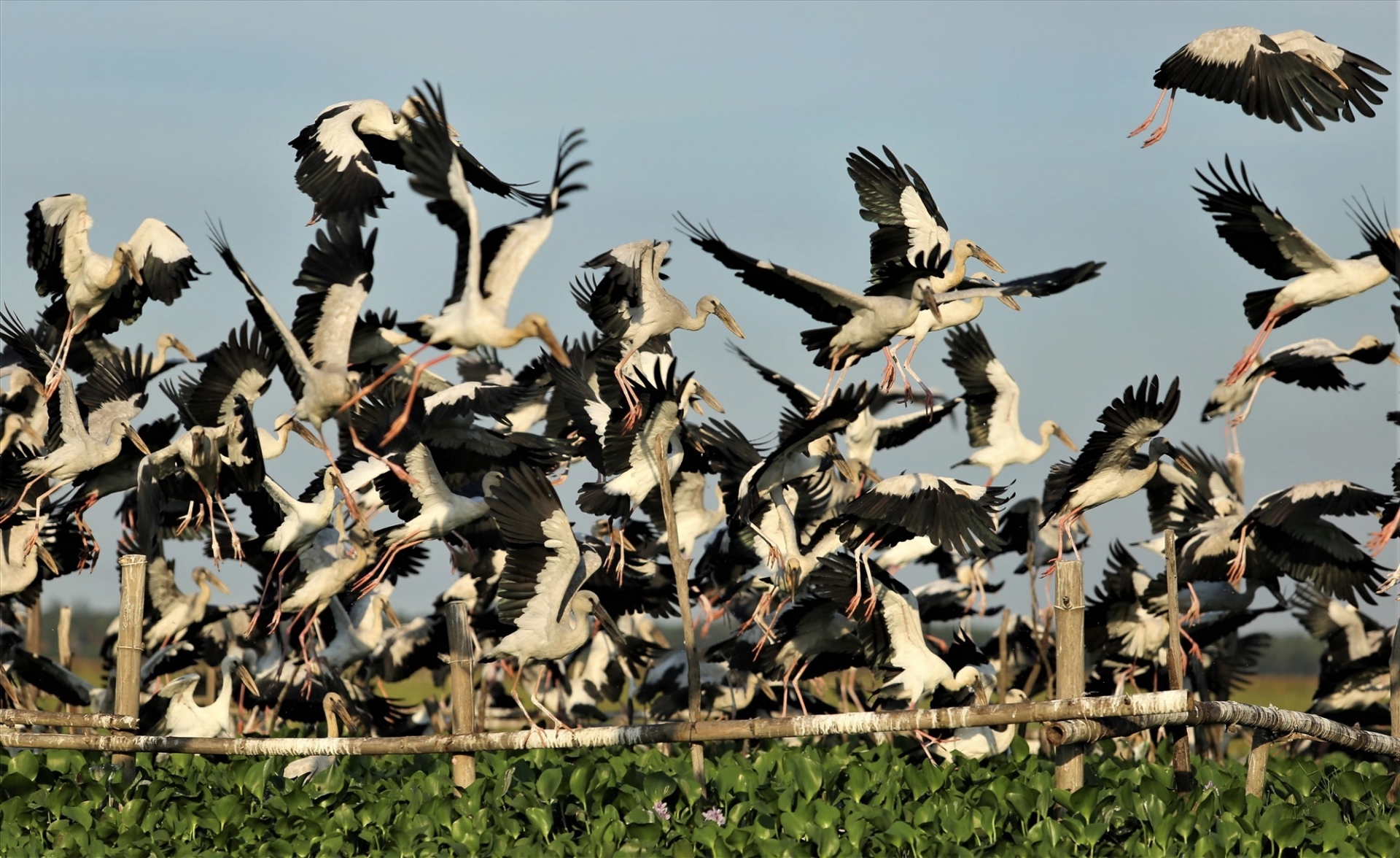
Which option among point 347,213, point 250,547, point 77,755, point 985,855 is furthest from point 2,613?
point 985,855

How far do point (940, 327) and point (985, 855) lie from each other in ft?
12.1

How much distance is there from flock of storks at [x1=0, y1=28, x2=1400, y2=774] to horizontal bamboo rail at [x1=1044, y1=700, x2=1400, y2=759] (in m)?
1.84

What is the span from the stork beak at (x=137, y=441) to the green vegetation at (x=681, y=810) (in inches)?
87.2

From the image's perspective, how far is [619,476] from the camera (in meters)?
9.32

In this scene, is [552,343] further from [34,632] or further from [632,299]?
[34,632]

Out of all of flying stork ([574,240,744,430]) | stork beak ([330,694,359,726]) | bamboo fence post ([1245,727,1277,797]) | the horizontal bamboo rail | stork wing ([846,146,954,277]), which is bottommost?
stork beak ([330,694,359,726])

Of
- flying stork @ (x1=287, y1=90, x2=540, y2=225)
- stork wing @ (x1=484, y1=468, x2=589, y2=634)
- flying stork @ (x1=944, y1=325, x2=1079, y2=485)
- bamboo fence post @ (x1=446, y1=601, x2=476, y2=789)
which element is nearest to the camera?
stork wing @ (x1=484, y1=468, x2=589, y2=634)

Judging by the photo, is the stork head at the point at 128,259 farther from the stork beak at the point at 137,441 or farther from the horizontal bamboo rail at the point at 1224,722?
the horizontal bamboo rail at the point at 1224,722

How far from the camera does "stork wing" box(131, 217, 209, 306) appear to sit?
9.98 meters

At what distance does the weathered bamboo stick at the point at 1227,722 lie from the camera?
6.19 m

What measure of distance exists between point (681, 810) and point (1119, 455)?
129 inches

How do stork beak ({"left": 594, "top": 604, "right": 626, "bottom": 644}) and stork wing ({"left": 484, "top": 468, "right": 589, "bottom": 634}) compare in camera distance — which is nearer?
stork wing ({"left": 484, "top": 468, "right": 589, "bottom": 634})

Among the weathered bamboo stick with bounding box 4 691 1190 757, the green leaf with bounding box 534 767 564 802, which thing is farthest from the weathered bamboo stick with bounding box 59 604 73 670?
the green leaf with bounding box 534 767 564 802

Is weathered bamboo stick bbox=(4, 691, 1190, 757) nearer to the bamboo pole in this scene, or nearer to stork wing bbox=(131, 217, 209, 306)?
the bamboo pole
